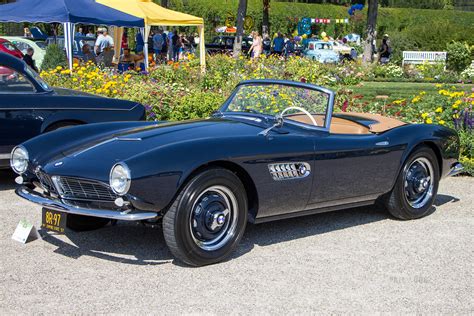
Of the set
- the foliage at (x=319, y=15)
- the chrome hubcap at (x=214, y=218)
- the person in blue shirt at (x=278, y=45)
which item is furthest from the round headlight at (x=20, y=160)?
the foliage at (x=319, y=15)

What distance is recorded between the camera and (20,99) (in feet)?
23.6

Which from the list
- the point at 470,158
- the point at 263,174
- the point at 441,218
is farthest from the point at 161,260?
the point at 470,158

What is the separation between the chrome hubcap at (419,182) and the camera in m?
6.27

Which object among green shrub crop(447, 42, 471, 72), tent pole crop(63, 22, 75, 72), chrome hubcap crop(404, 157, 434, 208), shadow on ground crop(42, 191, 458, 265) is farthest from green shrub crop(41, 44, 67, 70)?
green shrub crop(447, 42, 471, 72)

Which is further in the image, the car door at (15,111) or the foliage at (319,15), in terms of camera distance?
the foliage at (319,15)

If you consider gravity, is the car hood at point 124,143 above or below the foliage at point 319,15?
below

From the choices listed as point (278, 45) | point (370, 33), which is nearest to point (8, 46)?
point (278, 45)

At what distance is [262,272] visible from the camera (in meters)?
4.75

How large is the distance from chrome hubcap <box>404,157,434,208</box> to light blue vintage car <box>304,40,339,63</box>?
27020 millimetres

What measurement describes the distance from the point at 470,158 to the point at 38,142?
5.53 meters

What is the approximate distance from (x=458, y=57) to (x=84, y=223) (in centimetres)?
2110

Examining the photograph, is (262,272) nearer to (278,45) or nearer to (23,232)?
(23,232)

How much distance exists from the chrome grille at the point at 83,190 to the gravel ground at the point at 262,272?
494 mm

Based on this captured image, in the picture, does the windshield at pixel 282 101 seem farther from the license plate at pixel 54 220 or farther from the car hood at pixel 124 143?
the license plate at pixel 54 220
